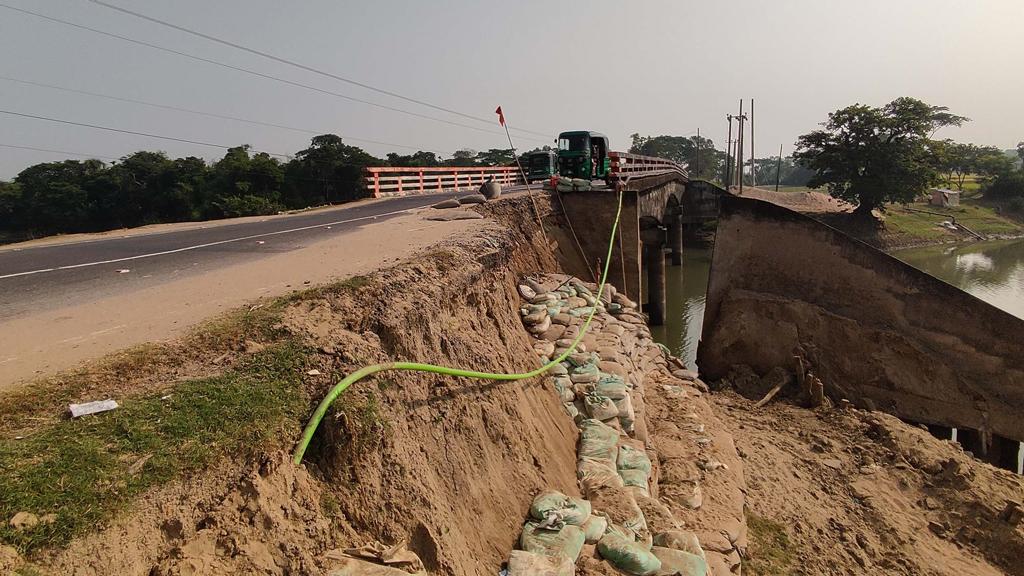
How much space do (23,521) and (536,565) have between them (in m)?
2.93

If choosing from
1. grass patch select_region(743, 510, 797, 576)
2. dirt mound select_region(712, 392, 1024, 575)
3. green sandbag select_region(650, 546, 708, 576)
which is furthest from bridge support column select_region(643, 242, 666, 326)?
green sandbag select_region(650, 546, 708, 576)

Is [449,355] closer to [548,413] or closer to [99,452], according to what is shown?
[548,413]

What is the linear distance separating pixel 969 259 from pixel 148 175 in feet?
173

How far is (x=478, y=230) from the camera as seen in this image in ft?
29.0

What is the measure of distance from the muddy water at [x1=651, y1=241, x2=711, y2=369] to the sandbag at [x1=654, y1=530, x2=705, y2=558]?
10558 millimetres

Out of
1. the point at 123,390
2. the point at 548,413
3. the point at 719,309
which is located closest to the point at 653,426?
the point at 548,413

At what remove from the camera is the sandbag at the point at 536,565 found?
368 cm

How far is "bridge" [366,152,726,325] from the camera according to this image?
44.5 ft

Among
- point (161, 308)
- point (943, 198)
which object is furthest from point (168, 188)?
point (943, 198)

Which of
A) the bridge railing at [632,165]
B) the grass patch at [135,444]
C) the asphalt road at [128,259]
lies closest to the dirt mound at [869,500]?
the grass patch at [135,444]

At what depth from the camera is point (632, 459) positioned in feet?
19.7

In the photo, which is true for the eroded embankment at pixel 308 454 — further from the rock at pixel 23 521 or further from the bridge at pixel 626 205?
the bridge at pixel 626 205

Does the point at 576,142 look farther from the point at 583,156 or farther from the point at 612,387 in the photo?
the point at 612,387

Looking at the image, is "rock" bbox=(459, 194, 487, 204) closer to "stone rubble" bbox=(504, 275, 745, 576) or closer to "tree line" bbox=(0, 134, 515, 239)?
"stone rubble" bbox=(504, 275, 745, 576)
